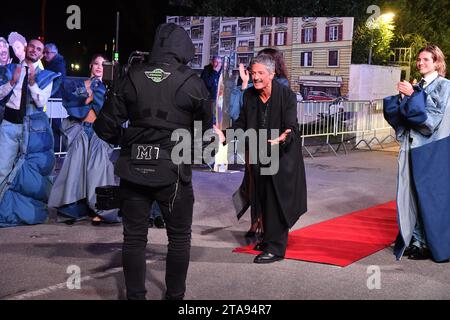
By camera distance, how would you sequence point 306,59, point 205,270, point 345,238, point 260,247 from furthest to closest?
point 306,59
point 345,238
point 260,247
point 205,270

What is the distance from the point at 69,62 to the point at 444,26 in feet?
48.1

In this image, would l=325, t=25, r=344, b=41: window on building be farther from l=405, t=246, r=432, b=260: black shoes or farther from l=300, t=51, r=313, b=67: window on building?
l=405, t=246, r=432, b=260: black shoes

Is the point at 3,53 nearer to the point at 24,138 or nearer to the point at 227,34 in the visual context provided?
the point at 24,138

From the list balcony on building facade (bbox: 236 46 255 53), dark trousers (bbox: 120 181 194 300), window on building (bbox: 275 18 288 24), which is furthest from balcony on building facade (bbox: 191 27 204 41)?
dark trousers (bbox: 120 181 194 300)

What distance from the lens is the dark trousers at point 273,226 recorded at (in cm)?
582

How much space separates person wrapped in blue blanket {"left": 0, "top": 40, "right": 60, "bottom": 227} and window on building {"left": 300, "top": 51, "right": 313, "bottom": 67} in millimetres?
8887

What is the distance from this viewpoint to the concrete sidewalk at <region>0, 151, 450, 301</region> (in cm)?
486

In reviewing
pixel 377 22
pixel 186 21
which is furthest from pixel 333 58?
pixel 377 22

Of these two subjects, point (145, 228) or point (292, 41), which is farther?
point (292, 41)

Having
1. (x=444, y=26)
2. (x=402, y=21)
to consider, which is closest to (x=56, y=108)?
(x=402, y=21)

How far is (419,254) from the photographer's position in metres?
6.16

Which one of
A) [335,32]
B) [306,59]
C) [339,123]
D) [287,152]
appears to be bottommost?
[339,123]

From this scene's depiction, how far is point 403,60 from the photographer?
71.5 ft

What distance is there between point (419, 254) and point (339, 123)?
946 centimetres
